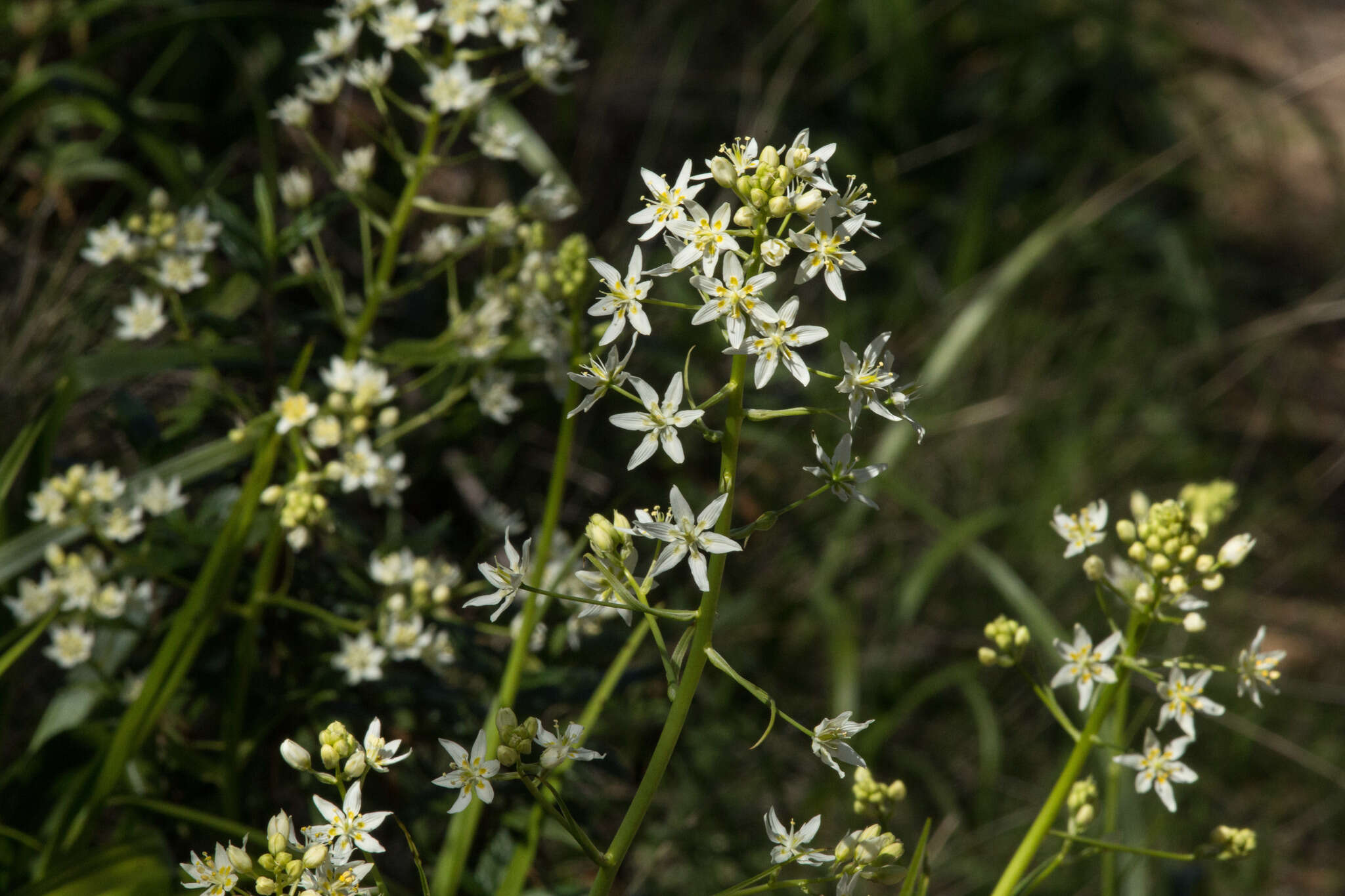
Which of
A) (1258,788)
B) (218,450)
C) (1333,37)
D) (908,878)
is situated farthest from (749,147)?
(1333,37)

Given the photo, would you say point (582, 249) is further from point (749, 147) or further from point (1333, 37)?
point (1333, 37)

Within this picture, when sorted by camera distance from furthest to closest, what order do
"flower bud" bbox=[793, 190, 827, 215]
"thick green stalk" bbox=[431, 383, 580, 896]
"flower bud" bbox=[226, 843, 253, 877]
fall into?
1. "thick green stalk" bbox=[431, 383, 580, 896]
2. "flower bud" bbox=[793, 190, 827, 215]
3. "flower bud" bbox=[226, 843, 253, 877]

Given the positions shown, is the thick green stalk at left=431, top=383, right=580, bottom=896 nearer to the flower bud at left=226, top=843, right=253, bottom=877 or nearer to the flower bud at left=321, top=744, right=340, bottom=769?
the flower bud at left=321, top=744, right=340, bottom=769

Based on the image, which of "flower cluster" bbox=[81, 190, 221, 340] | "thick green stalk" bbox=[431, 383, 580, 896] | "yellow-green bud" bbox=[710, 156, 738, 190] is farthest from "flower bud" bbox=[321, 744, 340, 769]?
"flower cluster" bbox=[81, 190, 221, 340]

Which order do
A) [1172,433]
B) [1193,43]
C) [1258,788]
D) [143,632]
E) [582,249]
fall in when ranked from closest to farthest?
Result: [582,249], [143,632], [1258,788], [1172,433], [1193,43]

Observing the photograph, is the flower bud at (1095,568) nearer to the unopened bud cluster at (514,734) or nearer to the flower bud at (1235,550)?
the flower bud at (1235,550)

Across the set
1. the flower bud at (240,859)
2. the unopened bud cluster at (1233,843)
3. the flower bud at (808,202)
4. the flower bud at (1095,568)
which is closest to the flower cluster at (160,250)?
the flower bud at (240,859)
